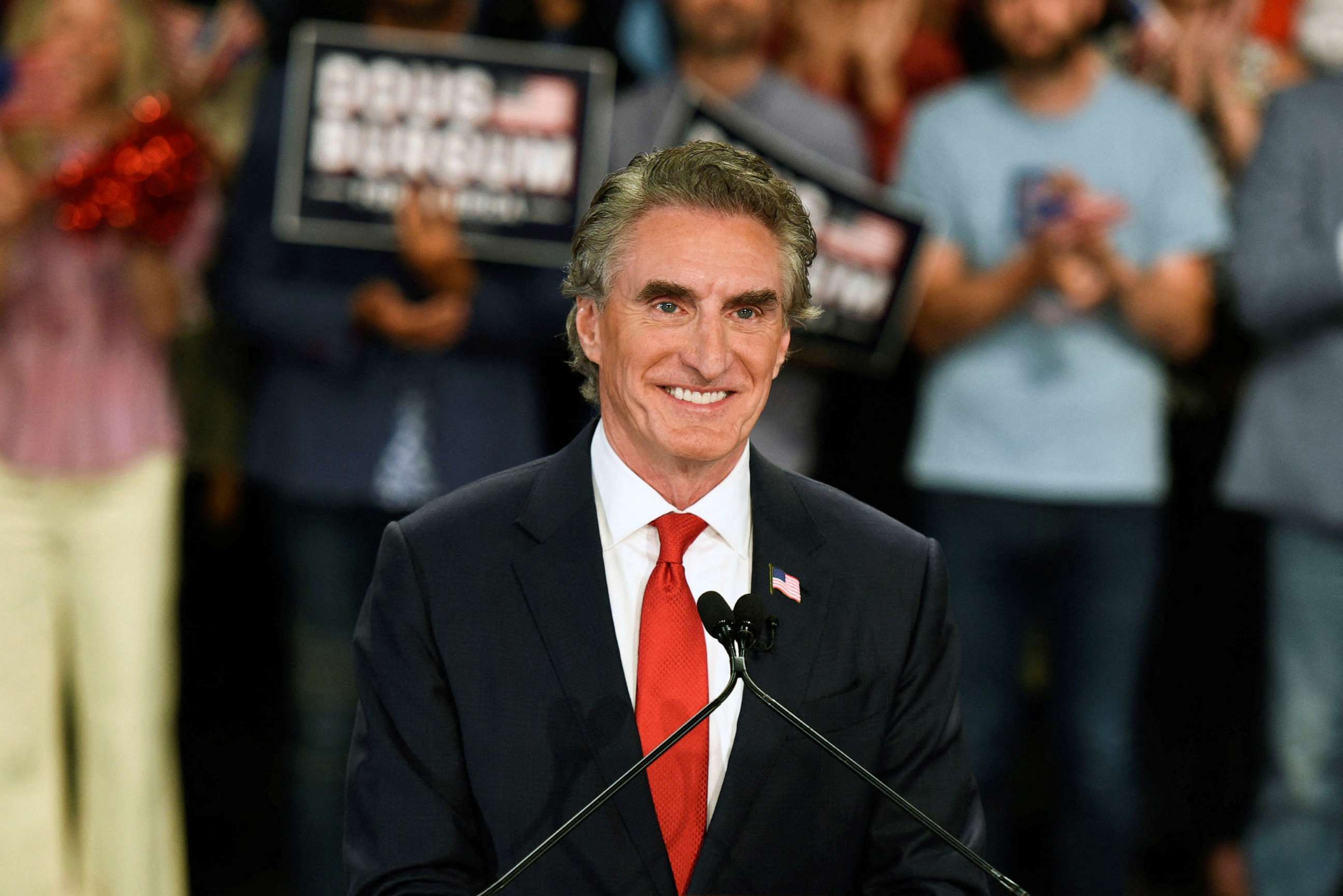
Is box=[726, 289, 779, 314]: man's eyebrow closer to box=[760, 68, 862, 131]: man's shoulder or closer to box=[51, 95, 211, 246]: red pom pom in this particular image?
box=[760, 68, 862, 131]: man's shoulder

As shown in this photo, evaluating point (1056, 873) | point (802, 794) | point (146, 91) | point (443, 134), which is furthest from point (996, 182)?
point (802, 794)

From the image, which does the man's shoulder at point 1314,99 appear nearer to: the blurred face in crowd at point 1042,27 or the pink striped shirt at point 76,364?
the blurred face in crowd at point 1042,27

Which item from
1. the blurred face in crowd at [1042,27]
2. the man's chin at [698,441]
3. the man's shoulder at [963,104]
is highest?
the blurred face in crowd at [1042,27]

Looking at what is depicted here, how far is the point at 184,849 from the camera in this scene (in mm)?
4258

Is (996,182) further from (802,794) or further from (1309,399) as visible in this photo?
(802,794)

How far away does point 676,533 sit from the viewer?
2.08 meters

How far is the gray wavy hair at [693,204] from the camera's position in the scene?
199 centimetres

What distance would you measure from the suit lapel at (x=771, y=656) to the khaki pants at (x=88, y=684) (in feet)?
6.26

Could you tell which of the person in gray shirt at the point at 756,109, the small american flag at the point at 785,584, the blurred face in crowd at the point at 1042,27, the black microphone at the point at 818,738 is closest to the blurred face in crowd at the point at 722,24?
the person in gray shirt at the point at 756,109

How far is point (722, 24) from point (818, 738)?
231 centimetres

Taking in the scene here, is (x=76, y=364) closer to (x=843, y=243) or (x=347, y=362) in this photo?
(x=347, y=362)

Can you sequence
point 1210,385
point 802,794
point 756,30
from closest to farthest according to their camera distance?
point 802,794
point 756,30
point 1210,385

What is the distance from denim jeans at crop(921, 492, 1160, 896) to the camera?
3646mm

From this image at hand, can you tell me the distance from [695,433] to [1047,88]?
6.81 feet
